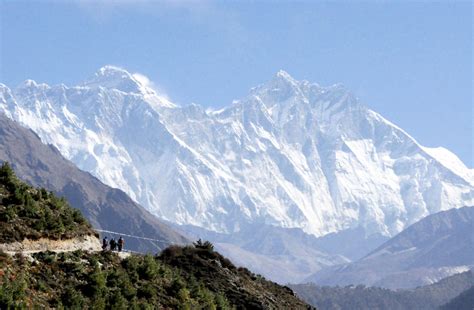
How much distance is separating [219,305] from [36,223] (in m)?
13.1

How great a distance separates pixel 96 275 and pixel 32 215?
7.97 m

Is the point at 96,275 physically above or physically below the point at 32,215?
below

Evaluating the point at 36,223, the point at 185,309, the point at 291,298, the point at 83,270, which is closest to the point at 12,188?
the point at 36,223

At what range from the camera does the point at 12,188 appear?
59062 mm

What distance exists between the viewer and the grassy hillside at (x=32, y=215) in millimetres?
52500

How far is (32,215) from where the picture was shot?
55.4m

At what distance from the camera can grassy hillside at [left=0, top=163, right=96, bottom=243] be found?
172ft

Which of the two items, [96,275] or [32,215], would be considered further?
[32,215]

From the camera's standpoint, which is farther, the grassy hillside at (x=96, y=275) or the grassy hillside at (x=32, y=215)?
the grassy hillside at (x=32, y=215)

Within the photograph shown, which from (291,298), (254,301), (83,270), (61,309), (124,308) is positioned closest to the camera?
(61,309)

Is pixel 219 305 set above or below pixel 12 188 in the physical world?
below

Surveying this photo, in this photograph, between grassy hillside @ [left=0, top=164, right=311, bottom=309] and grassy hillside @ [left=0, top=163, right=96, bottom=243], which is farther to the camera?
grassy hillside @ [left=0, top=163, right=96, bottom=243]

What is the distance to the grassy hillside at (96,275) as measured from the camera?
46156 millimetres

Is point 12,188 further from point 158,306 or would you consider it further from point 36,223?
point 158,306
